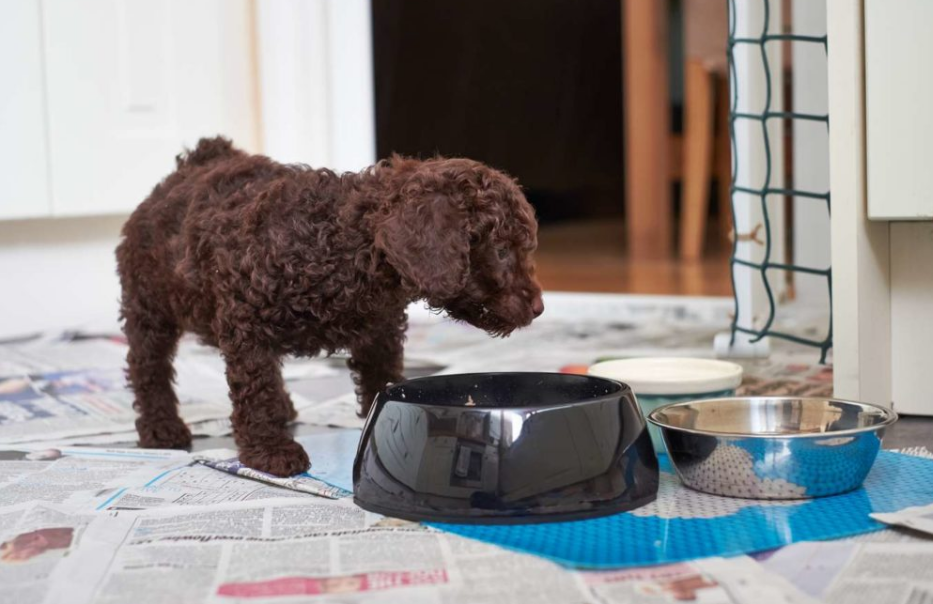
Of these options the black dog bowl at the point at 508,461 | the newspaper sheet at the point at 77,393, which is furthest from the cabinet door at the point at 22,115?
the black dog bowl at the point at 508,461

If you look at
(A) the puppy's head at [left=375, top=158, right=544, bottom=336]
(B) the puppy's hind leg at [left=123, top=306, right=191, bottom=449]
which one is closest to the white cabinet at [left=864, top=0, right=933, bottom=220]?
(A) the puppy's head at [left=375, top=158, right=544, bottom=336]

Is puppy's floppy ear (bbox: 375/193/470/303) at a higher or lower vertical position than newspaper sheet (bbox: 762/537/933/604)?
higher

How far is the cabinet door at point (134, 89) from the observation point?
8.62ft

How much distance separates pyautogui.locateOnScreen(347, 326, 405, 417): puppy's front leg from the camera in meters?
1.49

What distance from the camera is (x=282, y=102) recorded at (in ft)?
9.79

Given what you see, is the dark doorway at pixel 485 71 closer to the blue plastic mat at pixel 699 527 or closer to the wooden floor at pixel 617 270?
the wooden floor at pixel 617 270

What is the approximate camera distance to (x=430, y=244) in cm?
120

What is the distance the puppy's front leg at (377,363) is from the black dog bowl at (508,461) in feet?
0.93

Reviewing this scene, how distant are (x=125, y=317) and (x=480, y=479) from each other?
68 cm

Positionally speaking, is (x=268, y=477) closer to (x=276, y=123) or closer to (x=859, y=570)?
(x=859, y=570)

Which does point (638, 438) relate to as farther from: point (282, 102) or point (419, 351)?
point (282, 102)

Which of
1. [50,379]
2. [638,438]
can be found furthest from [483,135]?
[638,438]

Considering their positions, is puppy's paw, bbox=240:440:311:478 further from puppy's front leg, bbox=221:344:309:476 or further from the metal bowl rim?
the metal bowl rim

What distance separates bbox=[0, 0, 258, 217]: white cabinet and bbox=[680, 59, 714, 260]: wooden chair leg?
1638mm
